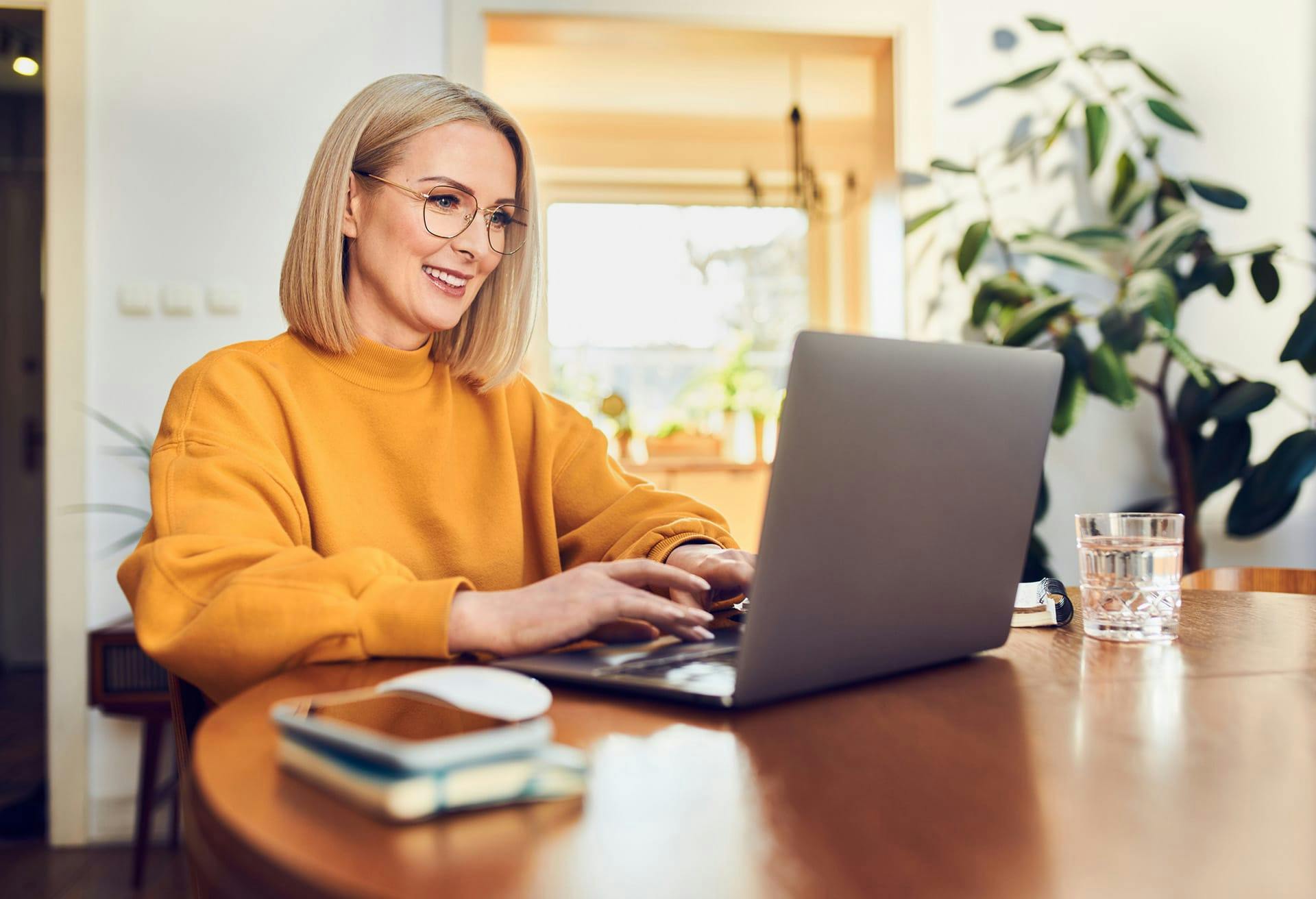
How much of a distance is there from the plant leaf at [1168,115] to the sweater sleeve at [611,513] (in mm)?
2436

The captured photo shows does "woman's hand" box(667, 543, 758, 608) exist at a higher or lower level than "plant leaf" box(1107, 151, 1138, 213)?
lower

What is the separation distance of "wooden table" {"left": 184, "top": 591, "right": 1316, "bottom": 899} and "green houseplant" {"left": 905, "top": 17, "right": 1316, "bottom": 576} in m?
2.24

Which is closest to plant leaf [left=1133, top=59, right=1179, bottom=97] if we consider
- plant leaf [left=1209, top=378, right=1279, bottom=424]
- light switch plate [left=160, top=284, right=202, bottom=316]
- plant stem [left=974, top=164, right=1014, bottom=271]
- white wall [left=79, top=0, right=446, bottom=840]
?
plant stem [left=974, top=164, right=1014, bottom=271]

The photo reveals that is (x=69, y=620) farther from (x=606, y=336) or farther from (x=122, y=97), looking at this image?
(x=606, y=336)

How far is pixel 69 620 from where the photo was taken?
2857 millimetres

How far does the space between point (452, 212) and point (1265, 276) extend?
2.47 metres

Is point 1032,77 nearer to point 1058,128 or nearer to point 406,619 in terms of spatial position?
point 1058,128

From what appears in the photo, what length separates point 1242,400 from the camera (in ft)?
9.41

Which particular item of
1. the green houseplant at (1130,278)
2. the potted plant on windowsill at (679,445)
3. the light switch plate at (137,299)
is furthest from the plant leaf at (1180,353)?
the potted plant on windowsill at (679,445)

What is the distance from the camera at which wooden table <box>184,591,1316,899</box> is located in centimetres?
41

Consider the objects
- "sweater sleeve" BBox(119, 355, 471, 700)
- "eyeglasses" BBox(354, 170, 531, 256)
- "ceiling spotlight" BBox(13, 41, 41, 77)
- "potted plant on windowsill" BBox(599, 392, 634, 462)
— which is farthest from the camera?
"potted plant on windowsill" BBox(599, 392, 634, 462)

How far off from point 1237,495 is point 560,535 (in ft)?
7.65

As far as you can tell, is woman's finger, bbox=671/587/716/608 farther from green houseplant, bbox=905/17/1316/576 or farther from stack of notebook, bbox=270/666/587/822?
green houseplant, bbox=905/17/1316/576

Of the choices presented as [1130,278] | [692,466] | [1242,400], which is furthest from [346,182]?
[692,466]
